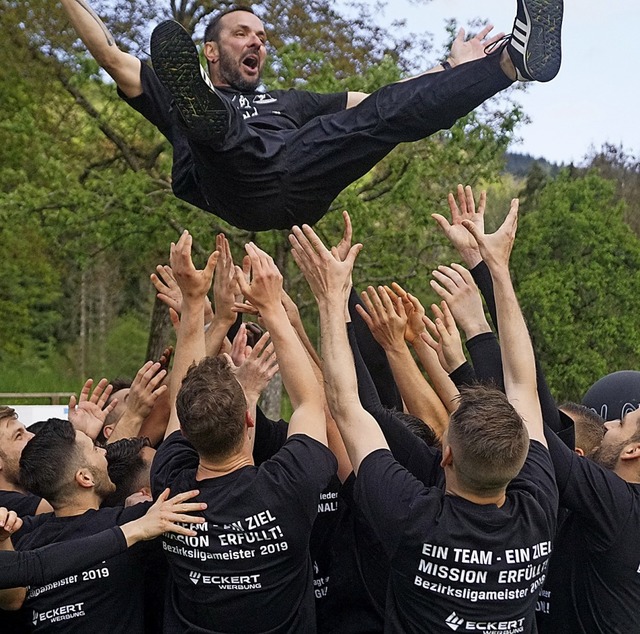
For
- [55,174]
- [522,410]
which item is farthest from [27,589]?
[55,174]

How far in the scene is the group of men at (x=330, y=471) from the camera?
10.0 ft

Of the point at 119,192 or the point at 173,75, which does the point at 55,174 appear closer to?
the point at 119,192

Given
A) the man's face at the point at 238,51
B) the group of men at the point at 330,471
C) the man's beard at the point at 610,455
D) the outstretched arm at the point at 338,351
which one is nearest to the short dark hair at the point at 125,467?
the group of men at the point at 330,471

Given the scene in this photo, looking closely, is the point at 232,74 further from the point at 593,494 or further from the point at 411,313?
the point at 593,494

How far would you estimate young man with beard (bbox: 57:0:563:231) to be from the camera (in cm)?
414

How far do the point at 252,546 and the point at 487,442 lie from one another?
2.93 feet

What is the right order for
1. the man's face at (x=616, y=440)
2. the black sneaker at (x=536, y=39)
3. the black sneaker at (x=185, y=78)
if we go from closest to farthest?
1. the man's face at (x=616, y=440)
2. the black sneaker at (x=185, y=78)
3. the black sneaker at (x=536, y=39)

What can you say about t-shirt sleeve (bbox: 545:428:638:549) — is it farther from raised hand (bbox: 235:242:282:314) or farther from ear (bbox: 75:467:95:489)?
ear (bbox: 75:467:95:489)

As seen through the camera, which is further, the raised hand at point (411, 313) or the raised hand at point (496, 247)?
the raised hand at point (411, 313)

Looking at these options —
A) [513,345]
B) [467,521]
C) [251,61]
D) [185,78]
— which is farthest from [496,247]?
[251,61]

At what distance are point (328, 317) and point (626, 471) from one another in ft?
4.52

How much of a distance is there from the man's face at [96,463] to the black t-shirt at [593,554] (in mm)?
1733

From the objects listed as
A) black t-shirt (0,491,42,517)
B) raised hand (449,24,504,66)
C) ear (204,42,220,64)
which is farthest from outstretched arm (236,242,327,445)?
ear (204,42,220,64)

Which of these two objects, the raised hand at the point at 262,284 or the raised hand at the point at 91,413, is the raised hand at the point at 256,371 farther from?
the raised hand at the point at 91,413
